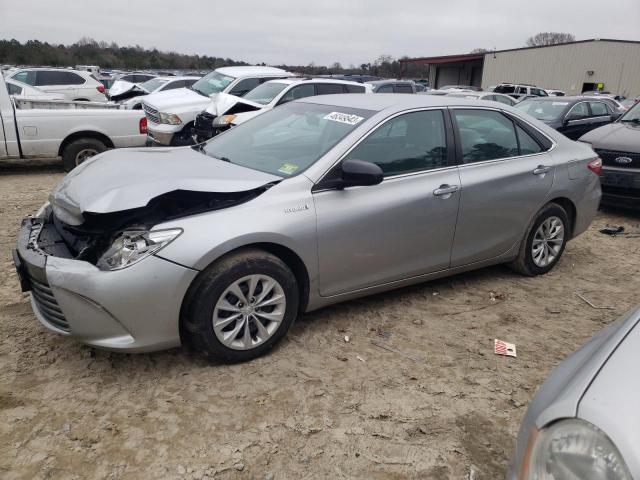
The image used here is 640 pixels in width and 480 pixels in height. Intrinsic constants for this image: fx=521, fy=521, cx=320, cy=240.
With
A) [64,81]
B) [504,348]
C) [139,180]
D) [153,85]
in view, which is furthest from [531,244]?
[153,85]

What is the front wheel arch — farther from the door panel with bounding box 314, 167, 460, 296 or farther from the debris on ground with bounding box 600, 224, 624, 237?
the debris on ground with bounding box 600, 224, 624, 237

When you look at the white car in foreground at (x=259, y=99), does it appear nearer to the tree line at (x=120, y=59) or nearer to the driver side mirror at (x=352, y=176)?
the driver side mirror at (x=352, y=176)

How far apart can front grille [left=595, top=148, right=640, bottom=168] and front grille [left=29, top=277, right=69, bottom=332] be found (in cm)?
723

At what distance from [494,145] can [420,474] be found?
9.56 ft

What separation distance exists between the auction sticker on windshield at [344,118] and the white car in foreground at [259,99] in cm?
494

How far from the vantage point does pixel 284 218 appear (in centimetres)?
329

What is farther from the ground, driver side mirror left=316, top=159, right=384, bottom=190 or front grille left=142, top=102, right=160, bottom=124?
driver side mirror left=316, top=159, right=384, bottom=190

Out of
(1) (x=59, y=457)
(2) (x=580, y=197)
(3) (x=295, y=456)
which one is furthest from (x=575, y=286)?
(1) (x=59, y=457)

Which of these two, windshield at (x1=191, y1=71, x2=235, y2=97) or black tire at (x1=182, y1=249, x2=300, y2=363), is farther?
windshield at (x1=191, y1=71, x2=235, y2=97)

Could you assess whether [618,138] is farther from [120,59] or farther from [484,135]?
[120,59]

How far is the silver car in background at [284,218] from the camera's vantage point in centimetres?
296

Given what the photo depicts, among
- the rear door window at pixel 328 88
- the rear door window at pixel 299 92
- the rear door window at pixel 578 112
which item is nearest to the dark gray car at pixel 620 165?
the rear door window at pixel 578 112

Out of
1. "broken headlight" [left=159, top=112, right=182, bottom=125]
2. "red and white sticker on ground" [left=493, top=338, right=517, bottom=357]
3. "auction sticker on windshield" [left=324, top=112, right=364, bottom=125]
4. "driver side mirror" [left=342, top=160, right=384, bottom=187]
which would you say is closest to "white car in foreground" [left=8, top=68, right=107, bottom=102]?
"broken headlight" [left=159, top=112, right=182, bottom=125]

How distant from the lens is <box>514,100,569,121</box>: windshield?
11.1 meters
